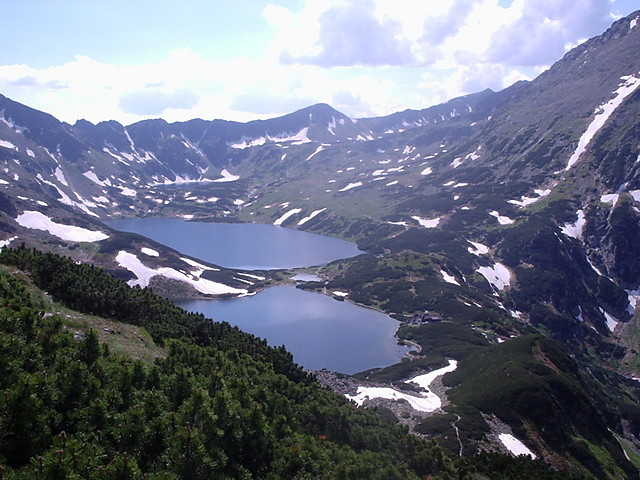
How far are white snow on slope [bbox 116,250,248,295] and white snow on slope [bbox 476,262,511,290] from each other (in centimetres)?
7354

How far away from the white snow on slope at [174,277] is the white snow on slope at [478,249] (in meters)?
78.8

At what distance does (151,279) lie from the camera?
125125 millimetres

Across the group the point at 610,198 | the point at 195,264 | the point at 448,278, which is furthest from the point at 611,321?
the point at 195,264

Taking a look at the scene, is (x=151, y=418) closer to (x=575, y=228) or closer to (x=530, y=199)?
(x=575, y=228)

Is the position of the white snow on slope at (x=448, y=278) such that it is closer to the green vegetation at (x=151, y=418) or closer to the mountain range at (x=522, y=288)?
the mountain range at (x=522, y=288)

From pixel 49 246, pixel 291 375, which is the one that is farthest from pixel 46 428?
pixel 49 246

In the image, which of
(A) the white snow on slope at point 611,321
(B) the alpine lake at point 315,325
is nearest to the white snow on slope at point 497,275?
(A) the white snow on slope at point 611,321

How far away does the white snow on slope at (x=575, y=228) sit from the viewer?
162250 mm

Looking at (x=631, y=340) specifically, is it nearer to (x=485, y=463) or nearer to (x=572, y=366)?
(x=572, y=366)

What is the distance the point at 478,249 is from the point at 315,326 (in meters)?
82.5

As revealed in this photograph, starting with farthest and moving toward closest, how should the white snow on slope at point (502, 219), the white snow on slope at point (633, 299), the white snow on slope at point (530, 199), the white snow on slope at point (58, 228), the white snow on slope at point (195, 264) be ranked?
1. the white snow on slope at point (530, 199)
2. the white snow on slope at point (502, 219)
3. the white snow on slope at point (58, 228)
4. the white snow on slope at point (195, 264)
5. the white snow on slope at point (633, 299)

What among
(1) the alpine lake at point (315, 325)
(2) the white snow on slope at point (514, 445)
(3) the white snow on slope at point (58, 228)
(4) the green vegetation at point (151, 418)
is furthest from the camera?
(3) the white snow on slope at point (58, 228)

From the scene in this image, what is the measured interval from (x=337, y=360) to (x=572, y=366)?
3801cm

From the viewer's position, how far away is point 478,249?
164125mm
